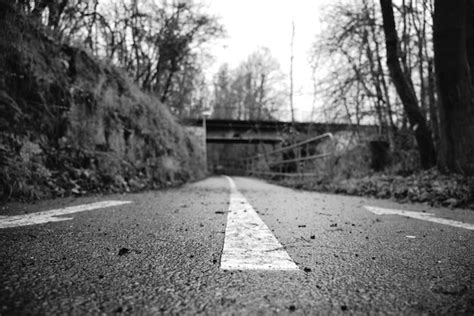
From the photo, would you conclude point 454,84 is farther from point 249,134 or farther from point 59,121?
point 249,134

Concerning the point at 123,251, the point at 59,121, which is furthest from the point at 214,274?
the point at 59,121

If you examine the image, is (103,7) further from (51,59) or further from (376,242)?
(376,242)

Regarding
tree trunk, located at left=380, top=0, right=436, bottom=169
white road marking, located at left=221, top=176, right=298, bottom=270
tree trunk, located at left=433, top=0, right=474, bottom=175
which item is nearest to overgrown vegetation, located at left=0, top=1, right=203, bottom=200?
white road marking, located at left=221, top=176, right=298, bottom=270

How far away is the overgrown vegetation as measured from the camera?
13.2 ft

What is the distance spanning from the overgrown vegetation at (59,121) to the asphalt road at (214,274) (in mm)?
2661

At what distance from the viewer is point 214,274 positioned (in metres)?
1.07

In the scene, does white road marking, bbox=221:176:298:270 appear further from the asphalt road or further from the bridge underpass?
the bridge underpass

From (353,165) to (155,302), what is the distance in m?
8.35

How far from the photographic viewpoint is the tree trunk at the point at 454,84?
4.98 m

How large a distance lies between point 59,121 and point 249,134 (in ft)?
70.6

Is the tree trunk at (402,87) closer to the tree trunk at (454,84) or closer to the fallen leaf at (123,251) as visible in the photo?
the tree trunk at (454,84)

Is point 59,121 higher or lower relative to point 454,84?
lower

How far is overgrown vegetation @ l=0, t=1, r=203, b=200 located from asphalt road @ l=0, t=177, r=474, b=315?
2.66 metres

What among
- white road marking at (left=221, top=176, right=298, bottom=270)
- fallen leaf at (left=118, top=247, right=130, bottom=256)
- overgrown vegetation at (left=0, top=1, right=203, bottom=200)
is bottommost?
white road marking at (left=221, top=176, right=298, bottom=270)
